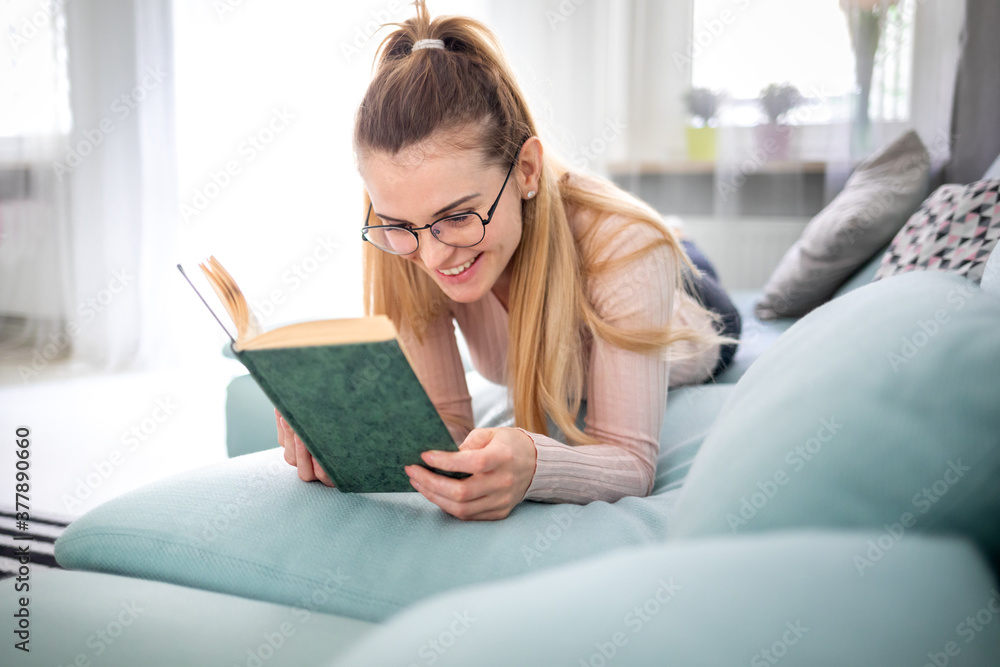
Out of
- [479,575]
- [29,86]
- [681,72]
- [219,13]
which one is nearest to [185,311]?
[29,86]

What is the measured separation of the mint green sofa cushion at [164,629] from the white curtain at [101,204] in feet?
9.66

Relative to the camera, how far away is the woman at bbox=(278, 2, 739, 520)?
915 mm

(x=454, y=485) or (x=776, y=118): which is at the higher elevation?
(x=776, y=118)

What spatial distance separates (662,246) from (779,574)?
0.71 meters

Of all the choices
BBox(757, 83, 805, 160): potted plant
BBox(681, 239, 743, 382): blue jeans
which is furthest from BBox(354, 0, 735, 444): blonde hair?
BBox(757, 83, 805, 160): potted plant

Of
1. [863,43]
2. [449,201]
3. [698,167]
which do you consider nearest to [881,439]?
[449,201]

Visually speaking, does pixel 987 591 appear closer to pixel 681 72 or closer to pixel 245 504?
pixel 245 504

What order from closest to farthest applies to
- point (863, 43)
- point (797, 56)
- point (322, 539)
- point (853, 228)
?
point (322, 539), point (853, 228), point (863, 43), point (797, 56)

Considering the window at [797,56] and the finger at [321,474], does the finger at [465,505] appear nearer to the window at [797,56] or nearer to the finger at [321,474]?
the finger at [321,474]

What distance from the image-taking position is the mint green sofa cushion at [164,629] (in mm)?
578

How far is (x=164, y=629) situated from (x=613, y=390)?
58 cm

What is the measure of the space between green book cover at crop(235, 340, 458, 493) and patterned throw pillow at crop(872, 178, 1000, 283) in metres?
1.06

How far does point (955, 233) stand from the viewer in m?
1.48

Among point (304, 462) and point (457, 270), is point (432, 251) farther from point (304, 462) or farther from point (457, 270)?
point (304, 462)
